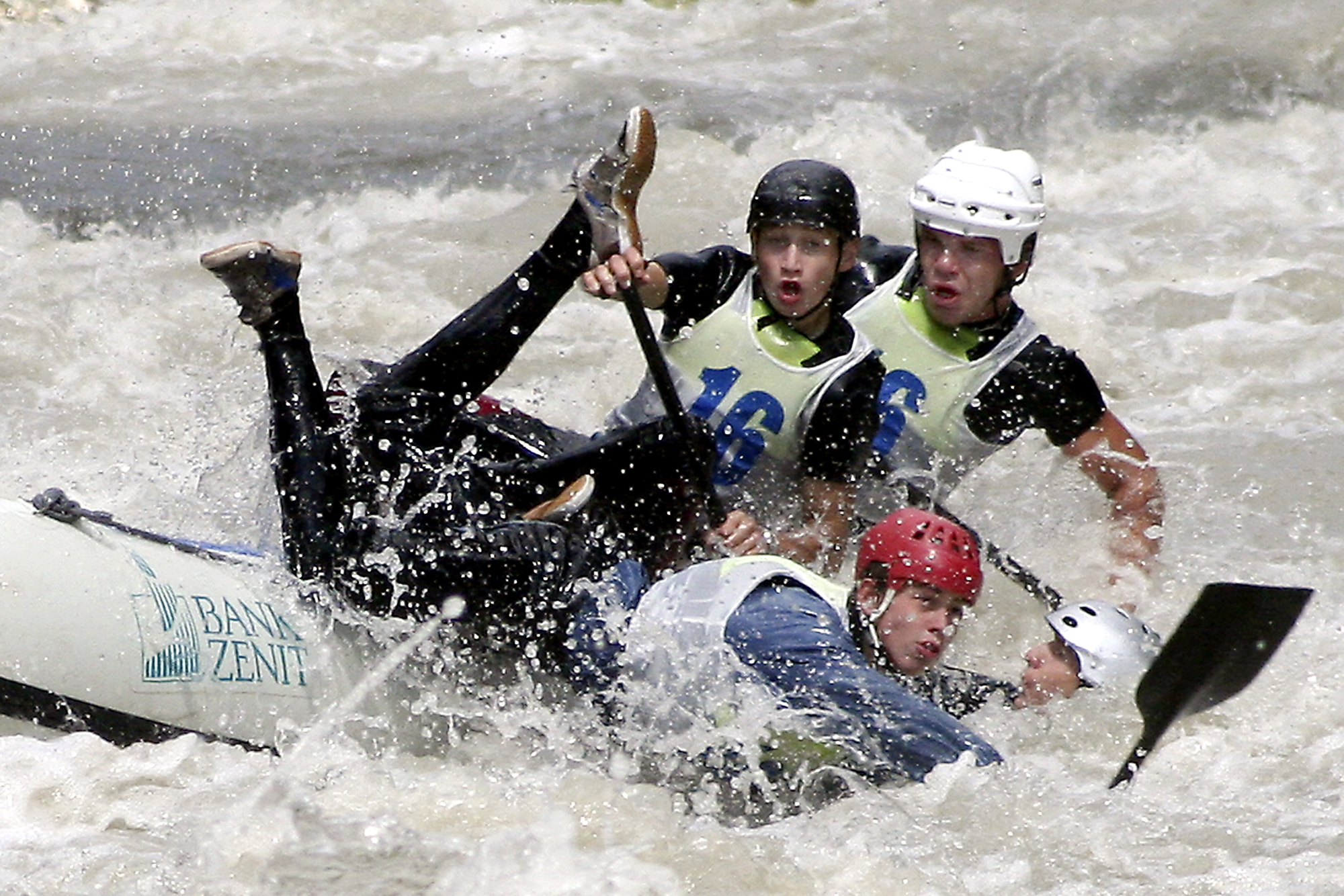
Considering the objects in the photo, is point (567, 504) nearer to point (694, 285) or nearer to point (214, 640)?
point (694, 285)

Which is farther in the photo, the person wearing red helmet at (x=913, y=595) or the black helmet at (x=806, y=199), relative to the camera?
the black helmet at (x=806, y=199)

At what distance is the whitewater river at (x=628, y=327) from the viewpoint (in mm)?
3381

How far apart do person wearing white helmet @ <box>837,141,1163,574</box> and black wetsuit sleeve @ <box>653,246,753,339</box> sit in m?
0.38

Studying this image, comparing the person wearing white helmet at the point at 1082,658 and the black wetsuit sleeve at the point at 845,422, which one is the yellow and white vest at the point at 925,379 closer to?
the black wetsuit sleeve at the point at 845,422

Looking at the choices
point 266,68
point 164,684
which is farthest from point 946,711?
point 266,68

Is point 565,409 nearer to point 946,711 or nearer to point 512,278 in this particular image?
point 512,278

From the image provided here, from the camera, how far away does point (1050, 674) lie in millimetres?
3559

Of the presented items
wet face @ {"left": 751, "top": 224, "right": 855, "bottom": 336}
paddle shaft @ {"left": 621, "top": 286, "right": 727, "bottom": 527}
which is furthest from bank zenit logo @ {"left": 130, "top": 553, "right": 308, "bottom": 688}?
wet face @ {"left": 751, "top": 224, "right": 855, "bottom": 336}

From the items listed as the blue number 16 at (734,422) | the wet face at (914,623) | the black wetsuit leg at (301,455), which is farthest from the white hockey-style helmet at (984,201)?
the black wetsuit leg at (301,455)

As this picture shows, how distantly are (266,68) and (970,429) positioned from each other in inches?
241

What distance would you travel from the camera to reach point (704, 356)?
13.6ft

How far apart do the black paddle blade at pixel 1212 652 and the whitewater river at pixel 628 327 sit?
0.81ft

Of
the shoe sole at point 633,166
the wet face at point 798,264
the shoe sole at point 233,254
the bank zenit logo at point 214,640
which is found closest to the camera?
the bank zenit logo at point 214,640

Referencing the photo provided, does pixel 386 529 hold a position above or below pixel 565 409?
above
